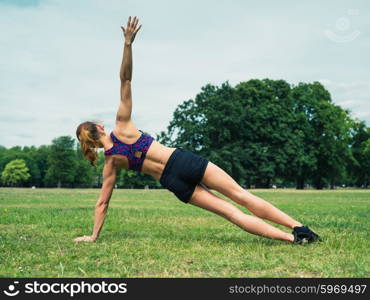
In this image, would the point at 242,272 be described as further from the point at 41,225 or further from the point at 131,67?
the point at 41,225

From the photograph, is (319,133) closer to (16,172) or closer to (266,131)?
(266,131)

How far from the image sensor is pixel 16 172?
9912 centimetres

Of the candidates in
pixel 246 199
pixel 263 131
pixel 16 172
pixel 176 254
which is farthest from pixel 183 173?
pixel 16 172

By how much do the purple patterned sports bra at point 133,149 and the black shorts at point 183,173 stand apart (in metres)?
0.37

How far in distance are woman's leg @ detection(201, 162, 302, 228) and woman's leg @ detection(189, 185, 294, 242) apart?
0.12m

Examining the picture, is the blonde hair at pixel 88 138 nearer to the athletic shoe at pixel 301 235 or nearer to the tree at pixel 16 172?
the athletic shoe at pixel 301 235

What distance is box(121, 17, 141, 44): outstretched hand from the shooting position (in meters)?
5.68

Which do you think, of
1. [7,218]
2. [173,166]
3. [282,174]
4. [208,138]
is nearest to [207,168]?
[173,166]

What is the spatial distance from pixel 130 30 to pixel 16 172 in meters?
101

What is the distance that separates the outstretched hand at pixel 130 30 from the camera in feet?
18.6

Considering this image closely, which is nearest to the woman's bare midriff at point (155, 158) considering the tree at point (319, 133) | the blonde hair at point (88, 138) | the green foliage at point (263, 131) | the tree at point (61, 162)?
the blonde hair at point (88, 138)

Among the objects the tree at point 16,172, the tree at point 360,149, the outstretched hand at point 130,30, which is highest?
the outstretched hand at point 130,30

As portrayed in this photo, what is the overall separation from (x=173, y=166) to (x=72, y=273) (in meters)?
2.23

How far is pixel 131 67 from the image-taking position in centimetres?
570
